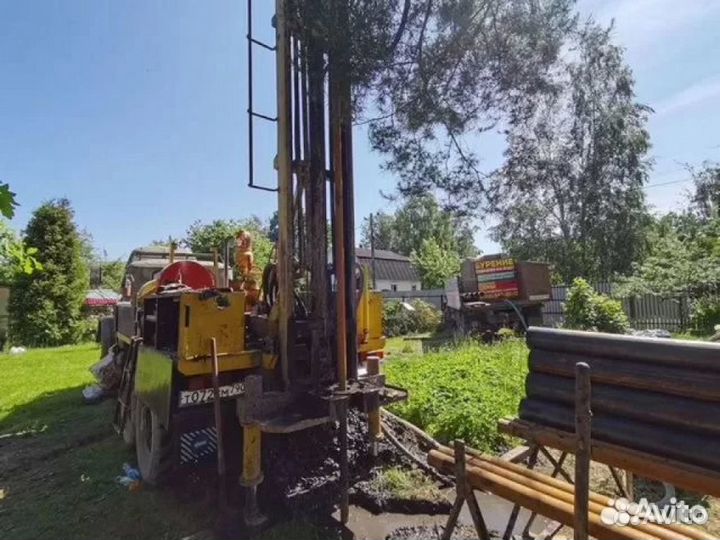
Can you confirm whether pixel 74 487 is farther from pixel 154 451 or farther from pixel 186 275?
pixel 186 275

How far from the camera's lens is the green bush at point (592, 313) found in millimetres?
11312

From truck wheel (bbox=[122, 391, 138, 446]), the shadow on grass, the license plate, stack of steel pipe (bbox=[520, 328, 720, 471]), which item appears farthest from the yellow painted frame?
stack of steel pipe (bbox=[520, 328, 720, 471])

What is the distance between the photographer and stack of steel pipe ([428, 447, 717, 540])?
2012 millimetres

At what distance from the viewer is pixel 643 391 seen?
2.13 metres

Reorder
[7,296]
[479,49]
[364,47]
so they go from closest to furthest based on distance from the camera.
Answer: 1. [364,47]
2. [479,49]
3. [7,296]

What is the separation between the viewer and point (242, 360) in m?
4.04

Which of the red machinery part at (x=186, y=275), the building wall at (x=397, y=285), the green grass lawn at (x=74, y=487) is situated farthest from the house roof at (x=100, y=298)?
the building wall at (x=397, y=285)

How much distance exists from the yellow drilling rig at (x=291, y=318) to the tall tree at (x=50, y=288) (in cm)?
1850

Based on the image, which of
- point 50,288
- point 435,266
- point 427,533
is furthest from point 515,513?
point 435,266

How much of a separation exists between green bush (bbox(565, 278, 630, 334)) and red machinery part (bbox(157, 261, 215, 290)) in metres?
9.33

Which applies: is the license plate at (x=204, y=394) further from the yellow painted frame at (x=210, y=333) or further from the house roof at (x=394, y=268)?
the house roof at (x=394, y=268)

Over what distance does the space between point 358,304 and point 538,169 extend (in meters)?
2.52

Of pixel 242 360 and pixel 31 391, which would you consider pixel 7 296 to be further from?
pixel 242 360

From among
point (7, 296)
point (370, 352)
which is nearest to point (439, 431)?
point (370, 352)
